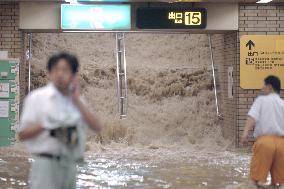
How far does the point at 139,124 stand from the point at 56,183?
10.9 metres

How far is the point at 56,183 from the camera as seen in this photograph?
435 cm

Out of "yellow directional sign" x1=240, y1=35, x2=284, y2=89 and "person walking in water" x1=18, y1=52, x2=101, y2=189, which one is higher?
"yellow directional sign" x1=240, y1=35, x2=284, y2=89

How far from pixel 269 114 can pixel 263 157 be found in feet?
1.87

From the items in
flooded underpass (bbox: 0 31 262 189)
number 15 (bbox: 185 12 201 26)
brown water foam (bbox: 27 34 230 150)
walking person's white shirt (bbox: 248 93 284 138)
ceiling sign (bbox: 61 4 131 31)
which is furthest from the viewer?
brown water foam (bbox: 27 34 230 150)

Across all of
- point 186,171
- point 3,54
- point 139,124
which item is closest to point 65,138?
point 186,171

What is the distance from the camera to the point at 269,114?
25.0ft

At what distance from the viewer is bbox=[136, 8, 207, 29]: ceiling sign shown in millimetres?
13055

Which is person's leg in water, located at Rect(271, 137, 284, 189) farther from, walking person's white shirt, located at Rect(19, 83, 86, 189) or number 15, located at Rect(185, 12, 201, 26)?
number 15, located at Rect(185, 12, 201, 26)

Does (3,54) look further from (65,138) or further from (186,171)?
(65,138)

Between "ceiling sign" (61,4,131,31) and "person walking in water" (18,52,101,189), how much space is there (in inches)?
343

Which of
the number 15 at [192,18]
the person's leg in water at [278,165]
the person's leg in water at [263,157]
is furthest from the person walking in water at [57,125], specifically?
the number 15 at [192,18]

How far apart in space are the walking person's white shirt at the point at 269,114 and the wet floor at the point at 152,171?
1531 millimetres

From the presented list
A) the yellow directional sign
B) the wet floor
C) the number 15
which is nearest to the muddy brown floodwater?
the wet floor

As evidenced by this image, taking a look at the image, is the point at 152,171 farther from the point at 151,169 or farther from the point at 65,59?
the point at 65,59
